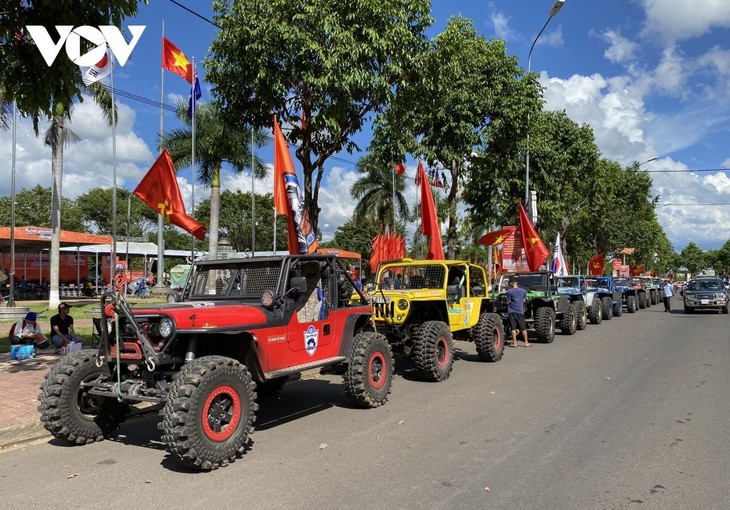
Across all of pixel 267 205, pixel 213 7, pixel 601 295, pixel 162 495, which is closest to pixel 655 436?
pixel 162 495

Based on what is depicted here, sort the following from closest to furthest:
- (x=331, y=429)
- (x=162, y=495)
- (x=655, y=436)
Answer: (x=162, y=495) < (x=655, y=436) < (x=331, y=429)

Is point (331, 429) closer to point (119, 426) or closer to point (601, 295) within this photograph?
point (119, 426)

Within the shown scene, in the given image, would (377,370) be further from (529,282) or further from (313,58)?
(529,282)

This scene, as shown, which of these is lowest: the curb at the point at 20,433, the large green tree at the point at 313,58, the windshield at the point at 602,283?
the curb at the point at 20,433

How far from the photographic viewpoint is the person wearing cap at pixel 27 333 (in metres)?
10.9

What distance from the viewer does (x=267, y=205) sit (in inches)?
2242

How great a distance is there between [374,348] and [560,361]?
18.2 ft

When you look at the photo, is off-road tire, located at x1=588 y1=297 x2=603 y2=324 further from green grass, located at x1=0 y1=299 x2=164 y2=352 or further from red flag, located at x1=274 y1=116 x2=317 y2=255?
green grass, located at x1=0 y1=299 x2=164 y2=352

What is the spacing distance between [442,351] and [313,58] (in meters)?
5.80

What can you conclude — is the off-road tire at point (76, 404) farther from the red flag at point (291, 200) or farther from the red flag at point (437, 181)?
the red flag at point (437, 181)

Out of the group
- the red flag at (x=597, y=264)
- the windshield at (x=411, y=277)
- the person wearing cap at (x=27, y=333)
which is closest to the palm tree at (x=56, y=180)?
the person wearing cap at (x=27, y=333)

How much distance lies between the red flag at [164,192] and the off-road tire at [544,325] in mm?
8829

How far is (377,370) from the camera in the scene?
7453 mm

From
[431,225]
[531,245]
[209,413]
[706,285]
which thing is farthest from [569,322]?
[209,413]
